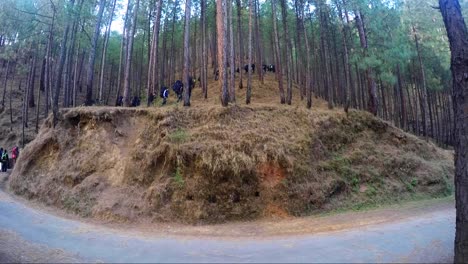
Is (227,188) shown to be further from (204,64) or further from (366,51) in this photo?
(366,51)

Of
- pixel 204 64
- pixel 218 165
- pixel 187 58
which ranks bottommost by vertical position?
pixel 218 165

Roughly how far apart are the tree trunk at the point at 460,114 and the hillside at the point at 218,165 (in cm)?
624

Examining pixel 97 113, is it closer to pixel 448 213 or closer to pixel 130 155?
pixel 130 155

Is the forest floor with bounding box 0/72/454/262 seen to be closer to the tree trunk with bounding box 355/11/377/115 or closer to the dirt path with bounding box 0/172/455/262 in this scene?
the dirt path with bounding box 0/172/455/262

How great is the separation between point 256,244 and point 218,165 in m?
4.45

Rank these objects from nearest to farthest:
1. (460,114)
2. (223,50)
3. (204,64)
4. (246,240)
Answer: (460,114) → (246,240) → (223,50) → (204,64)

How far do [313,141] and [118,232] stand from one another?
888 cm

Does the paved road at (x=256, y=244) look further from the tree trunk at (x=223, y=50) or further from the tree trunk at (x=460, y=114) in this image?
the tree trunk at (x=223, y=50)

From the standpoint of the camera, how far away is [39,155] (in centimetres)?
1692

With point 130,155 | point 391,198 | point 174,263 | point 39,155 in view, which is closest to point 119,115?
point 130,155

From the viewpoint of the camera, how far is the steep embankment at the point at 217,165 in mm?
12492

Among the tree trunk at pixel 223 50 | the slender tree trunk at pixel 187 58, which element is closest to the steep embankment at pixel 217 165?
the tree trunk at pixel 223 50

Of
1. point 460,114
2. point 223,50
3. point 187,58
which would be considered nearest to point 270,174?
point 223,50

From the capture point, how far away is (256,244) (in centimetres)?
870
